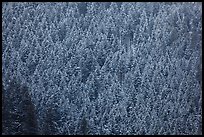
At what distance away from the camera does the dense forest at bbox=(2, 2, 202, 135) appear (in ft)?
6.86

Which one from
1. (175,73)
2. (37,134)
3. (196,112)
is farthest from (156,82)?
(37,134)

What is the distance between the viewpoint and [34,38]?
2.10m

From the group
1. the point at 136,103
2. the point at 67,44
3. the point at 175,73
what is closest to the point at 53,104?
the point at 67,44

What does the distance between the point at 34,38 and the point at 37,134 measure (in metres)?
0.60

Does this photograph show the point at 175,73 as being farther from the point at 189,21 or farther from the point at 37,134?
the point at 37,134

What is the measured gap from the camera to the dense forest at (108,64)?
82.4 inches

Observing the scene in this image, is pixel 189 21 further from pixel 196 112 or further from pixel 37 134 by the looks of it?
pixel 37 134

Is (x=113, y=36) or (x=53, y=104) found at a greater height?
(x=113, y=36)

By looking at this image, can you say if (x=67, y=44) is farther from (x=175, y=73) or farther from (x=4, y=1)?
(x=175, y=73)

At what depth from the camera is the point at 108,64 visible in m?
2.11

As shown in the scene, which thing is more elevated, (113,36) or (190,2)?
(190,2)

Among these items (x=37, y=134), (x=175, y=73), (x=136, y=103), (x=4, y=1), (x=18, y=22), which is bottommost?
(x=37, y=134)

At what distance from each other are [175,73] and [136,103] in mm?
312

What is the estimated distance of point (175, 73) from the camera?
6.94 feet
